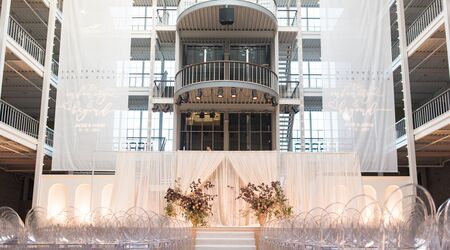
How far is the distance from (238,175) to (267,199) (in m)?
1.58

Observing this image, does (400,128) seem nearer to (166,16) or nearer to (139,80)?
(166,16)

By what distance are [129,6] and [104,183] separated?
6.97 m

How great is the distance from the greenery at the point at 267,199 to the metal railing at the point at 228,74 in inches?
189

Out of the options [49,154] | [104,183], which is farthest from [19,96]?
[104,183]

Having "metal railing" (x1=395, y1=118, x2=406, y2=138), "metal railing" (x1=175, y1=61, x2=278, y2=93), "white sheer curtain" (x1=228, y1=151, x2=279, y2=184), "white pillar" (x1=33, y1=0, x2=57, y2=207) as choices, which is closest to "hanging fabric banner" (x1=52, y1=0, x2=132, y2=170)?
"white pillar" (x1=33, y1=0, x2=57, y2=207)

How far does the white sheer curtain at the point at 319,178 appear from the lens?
49.4 feet

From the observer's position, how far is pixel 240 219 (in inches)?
618

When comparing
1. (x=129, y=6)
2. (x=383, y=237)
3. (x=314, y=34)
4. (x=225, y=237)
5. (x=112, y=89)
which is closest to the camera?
(x=383, y=237)

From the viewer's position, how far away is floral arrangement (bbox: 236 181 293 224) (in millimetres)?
14578

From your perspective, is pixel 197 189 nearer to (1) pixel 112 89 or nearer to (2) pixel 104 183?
(2) pixel 104 183

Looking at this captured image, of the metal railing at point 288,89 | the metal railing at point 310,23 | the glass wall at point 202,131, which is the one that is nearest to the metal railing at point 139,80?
the glass wall at point 202,131

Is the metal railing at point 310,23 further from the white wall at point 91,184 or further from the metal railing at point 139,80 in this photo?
the white wall at point 91,184

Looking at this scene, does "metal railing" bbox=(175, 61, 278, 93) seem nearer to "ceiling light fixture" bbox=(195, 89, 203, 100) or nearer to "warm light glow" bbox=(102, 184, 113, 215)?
"ceiling light fixture" bbox=(195, 89, 203, 100)

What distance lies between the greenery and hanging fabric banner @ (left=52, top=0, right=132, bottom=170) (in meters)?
4.59
